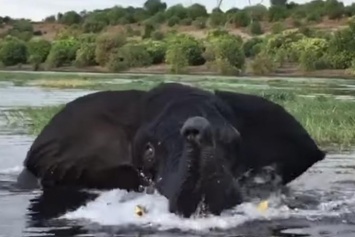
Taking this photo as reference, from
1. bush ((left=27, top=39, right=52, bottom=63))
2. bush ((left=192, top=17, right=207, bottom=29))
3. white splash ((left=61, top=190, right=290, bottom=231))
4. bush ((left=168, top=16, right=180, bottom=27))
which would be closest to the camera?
white splash ((left=61, top=190, right=290, bottom=231))

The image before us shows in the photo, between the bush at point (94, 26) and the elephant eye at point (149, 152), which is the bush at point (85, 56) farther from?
the elephant eye at point (149, 152)

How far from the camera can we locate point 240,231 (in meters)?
7.71

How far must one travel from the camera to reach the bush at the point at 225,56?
6191 centimetres

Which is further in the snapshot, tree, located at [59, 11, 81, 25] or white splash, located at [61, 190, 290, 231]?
tree, located at [59, 11, 81, 25]

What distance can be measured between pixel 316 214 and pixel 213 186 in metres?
1.56

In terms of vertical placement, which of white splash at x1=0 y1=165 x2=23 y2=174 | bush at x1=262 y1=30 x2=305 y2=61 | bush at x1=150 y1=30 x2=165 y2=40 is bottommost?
bush at x1=150 y1=30 x2=165 y2=40

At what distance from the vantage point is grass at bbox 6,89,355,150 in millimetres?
15547

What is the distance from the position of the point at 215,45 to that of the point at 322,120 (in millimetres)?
49614

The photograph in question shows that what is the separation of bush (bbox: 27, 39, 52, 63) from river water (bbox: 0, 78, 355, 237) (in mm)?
62815

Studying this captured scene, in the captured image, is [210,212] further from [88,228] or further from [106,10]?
[106,10]

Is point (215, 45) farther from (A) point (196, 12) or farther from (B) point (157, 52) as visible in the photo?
(A) point (196, 12)

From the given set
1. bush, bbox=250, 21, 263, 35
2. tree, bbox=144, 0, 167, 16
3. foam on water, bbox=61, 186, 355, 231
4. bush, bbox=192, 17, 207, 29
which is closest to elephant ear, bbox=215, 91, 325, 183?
foam on water, bbox=61, 186, 355, 231

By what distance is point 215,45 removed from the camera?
2645 inches

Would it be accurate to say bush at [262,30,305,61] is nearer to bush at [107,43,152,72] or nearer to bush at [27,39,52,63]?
bush at [107,43,152,72]
